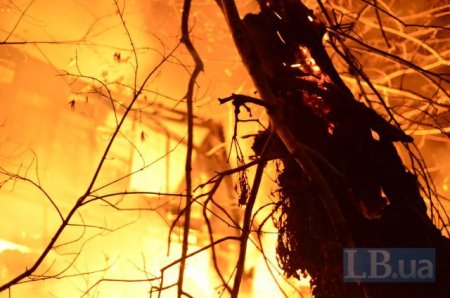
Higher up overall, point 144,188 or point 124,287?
point 144,188

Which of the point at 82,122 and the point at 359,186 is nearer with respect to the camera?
the point at 359,186

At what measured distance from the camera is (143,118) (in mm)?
8094

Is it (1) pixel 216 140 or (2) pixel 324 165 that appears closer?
(2) pixel 324 165

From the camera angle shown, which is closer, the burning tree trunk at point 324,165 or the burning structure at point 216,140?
the burning tree trunk at point 324,165

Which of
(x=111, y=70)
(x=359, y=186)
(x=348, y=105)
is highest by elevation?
(x=111, y=70)

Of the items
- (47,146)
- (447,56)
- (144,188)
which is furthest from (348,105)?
(144,188)

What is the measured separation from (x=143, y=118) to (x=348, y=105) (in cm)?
632

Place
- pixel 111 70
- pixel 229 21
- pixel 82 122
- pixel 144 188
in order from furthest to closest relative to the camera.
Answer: pixel 144 188 < pixel 82 122 < pixel 111 70 < pixel 229 21

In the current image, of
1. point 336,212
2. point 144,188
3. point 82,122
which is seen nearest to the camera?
point 336,212

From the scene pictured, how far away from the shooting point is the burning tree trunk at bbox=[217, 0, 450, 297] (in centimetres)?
200

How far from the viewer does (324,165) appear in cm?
210

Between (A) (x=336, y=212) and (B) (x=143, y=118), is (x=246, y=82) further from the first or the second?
(A) (x=336, y=212)

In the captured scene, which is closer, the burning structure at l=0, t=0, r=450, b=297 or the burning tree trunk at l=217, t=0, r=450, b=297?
the burning tree trunk at l=217, t=0, r=450, b=297

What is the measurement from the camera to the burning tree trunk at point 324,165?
6.56ft
